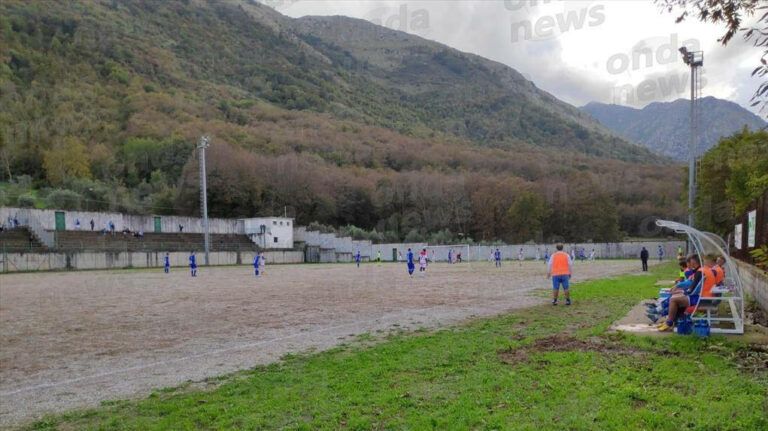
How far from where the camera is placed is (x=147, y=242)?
50312 mm

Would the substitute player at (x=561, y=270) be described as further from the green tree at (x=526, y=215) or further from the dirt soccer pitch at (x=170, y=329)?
the green tree at (x=526, y=215)

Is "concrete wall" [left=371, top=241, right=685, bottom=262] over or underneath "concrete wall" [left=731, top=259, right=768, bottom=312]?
underneath

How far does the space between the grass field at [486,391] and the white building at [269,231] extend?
55.6m

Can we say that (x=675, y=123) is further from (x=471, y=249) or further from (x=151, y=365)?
(x=151, y=365)

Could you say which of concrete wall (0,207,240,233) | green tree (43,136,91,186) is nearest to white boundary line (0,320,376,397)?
concrete wall (0,207,240,233)

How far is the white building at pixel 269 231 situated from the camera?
2466 inches

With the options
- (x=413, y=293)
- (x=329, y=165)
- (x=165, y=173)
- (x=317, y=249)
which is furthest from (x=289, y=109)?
(x=413, y=293)

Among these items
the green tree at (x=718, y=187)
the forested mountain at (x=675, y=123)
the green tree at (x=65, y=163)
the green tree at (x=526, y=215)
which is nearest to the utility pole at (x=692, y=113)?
the green tree at (x=718, y=187)

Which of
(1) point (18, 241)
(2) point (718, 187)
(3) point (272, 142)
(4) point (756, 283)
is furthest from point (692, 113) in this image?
(3) point (272, 142)

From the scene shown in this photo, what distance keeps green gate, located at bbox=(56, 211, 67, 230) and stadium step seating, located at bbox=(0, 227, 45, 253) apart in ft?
9.75

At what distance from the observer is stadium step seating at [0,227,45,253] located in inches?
1551

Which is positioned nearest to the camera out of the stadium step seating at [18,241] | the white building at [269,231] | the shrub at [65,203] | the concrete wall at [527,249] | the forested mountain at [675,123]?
the stadium step seating at [18,241]

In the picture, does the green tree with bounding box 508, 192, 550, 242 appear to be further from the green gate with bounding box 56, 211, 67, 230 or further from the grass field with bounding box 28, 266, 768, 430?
the grass field with bounding box 28, 266, 768, 430

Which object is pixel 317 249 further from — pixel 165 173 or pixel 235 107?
pixel 235 107
